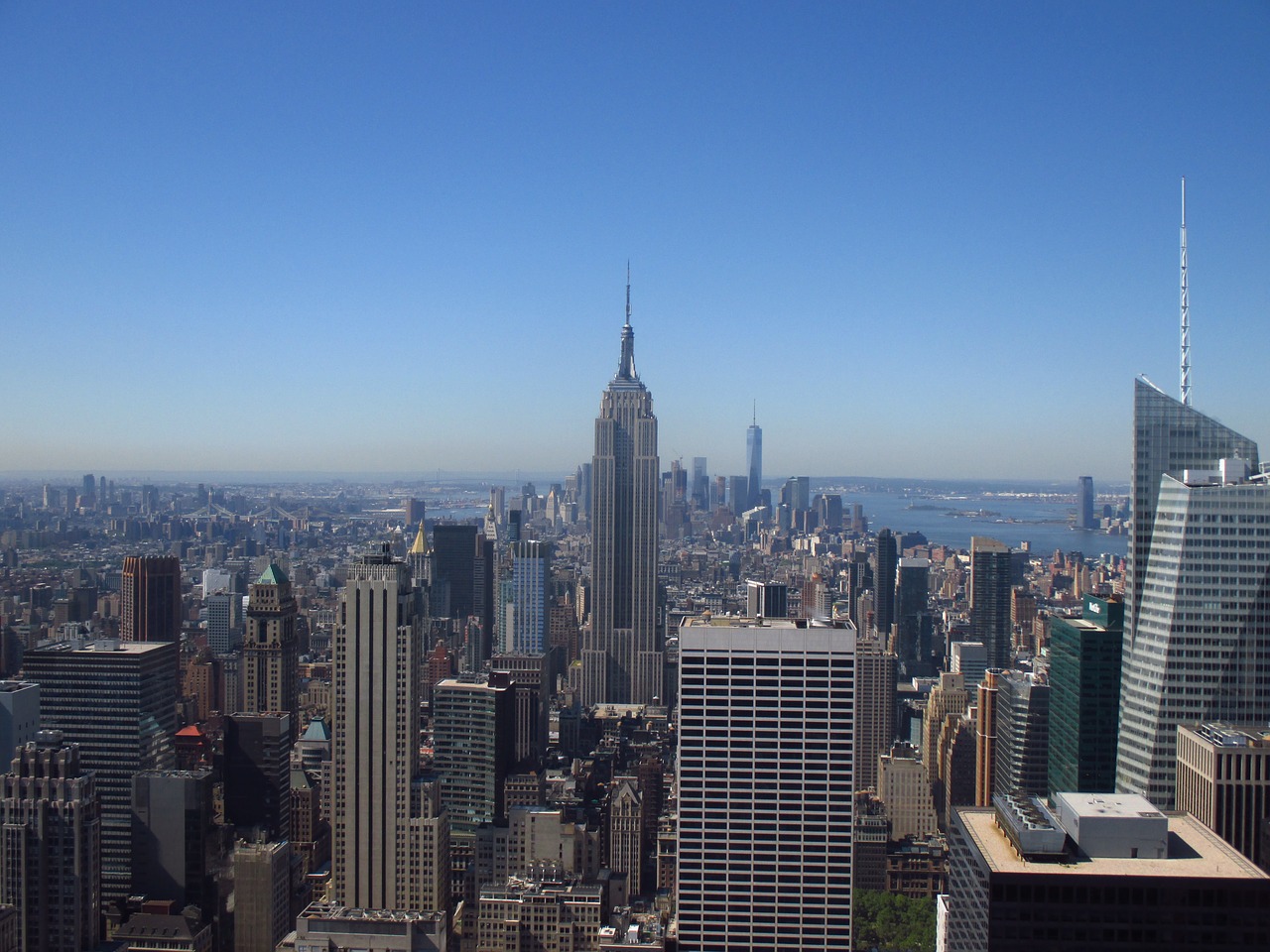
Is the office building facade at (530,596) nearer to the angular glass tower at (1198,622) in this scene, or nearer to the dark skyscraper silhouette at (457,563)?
the dark skyscraper silhouette at (457,563)

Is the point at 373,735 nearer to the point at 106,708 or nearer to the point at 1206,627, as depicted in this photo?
the point at 106,708

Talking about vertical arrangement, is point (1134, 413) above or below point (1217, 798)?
above

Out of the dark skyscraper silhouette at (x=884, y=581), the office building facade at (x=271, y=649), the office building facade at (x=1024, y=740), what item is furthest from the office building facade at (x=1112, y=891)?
the dark skyscraper silhouette at (x=884, y=581)

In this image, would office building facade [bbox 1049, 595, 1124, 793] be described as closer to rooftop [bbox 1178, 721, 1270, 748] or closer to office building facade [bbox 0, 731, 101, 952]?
rooftop [bbox 1178, 721, 1270, 748]

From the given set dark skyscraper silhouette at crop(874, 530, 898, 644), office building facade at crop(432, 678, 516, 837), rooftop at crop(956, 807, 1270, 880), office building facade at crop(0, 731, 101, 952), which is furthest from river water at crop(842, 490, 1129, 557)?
office building facade at crop(0, 731, 101, 952)

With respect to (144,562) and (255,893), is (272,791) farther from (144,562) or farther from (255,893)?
(144,562)

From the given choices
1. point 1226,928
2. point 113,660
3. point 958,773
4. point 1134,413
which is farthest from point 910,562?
point 1226,928
